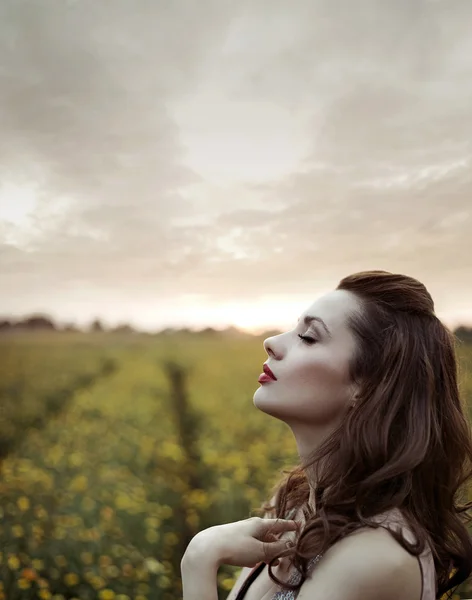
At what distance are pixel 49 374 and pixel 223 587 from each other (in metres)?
3.00

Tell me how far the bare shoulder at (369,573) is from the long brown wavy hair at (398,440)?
32 mm

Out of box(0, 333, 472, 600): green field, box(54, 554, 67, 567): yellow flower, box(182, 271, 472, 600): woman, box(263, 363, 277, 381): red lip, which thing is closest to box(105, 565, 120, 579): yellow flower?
box(0, 333, 472, 600): green field

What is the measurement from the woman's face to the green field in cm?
33

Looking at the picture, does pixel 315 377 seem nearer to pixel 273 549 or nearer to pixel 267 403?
pixel 267 403

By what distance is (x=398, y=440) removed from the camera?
917mm

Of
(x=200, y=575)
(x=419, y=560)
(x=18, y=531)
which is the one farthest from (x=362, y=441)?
(x=18, y=531)

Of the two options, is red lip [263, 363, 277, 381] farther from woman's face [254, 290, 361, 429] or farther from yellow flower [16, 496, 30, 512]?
yellow flower [16, 496, 30, 512]

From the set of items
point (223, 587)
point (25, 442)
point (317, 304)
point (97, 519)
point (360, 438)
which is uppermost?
point (317, 304)

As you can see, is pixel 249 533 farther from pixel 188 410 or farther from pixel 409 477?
pixel 188 410

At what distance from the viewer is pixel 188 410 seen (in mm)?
4262

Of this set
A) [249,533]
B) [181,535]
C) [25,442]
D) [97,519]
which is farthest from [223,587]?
[25,442]

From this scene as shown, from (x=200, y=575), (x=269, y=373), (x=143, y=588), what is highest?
(x=269, y=373)

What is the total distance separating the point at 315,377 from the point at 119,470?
2.18m

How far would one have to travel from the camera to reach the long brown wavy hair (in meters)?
Answer: 0.88
